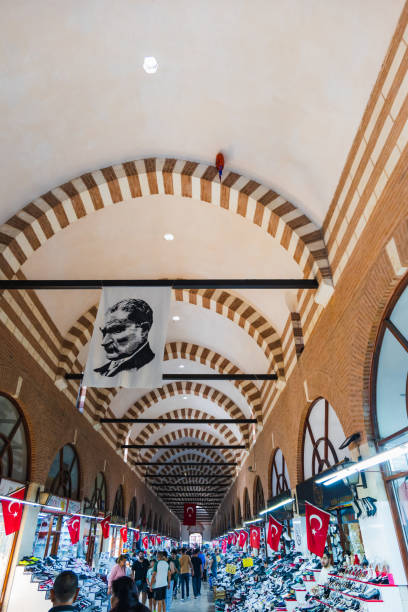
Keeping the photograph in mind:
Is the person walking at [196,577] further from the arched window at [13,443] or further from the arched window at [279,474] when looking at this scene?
the arched window at [13,443]

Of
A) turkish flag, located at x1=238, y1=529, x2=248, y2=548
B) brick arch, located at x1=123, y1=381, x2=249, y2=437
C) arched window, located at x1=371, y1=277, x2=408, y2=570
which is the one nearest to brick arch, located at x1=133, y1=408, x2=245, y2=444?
brick arch, located at x1=123, y1=381, x2=249, y2=437

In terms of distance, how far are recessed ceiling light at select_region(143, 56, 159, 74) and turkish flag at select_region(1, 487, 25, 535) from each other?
623cm

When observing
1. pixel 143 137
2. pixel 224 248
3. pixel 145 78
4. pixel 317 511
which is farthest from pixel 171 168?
pixel 317 511

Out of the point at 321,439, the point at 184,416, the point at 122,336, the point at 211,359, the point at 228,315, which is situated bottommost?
the point at 321,439

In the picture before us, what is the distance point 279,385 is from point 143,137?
5297 mm

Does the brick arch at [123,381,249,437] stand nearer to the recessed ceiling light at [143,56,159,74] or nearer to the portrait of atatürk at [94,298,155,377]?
the portrait of atatürk at [94,298,155,377]

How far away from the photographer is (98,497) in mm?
12695

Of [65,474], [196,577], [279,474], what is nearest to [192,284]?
[279,474]

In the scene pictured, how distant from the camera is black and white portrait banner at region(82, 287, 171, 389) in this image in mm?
5410

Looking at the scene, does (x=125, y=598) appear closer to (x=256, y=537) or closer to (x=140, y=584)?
(x=140, y=584)

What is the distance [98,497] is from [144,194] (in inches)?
394

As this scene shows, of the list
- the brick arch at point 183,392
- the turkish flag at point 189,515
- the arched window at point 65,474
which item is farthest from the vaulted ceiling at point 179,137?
the turkish flag at point 189,515

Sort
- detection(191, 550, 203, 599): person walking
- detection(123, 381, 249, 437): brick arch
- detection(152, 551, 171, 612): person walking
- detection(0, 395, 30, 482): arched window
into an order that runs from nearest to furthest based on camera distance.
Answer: detection(0, 395, 30, 482): arched window, detection(152, 551, 171, 612): person walking, detection(191, 550, 203, 599): person walking, detection(123, 381, 249, 437): brick arch

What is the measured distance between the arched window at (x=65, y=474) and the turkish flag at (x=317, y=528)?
541cm
